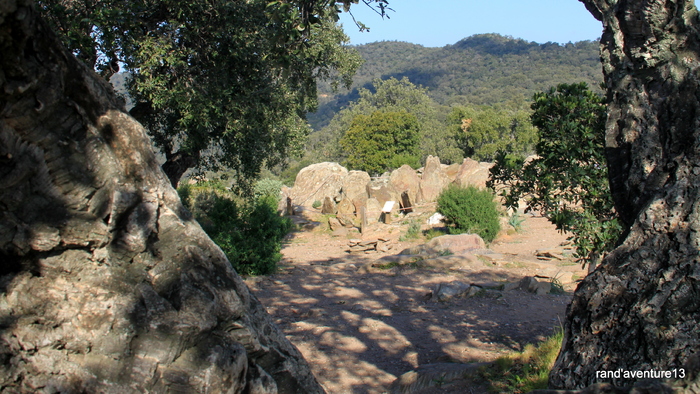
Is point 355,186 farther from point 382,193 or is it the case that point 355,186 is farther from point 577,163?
point 577,163

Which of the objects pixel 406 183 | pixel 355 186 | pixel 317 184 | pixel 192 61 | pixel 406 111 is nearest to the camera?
pixel 192 61

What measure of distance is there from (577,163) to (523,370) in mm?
1659

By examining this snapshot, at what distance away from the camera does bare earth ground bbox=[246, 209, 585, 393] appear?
5100mm

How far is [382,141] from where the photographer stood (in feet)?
93.4

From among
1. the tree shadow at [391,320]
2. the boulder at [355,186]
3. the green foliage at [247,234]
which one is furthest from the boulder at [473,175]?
the green foliage at [247,234]

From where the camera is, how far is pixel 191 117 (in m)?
7.38

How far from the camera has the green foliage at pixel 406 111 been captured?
34344mm

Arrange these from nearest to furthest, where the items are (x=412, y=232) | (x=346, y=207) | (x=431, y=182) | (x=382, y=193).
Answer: (x=412, y=232) → (x=346, y=207) → (x=382, y=193) → (x=431, y=182)

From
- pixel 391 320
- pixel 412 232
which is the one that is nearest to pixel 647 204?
pixel 391 320

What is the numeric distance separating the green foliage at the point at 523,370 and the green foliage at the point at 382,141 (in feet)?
77.4

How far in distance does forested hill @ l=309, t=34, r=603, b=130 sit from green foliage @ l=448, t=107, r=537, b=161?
35.5 m

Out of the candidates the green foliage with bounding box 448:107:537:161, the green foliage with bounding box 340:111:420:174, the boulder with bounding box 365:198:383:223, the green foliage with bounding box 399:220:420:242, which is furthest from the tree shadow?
the green foliage with bounding box 448:107:537:161

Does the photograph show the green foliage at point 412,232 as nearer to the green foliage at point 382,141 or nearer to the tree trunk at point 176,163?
the tree trunk at point 176,163

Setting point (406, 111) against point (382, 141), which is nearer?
point (382, 141)
